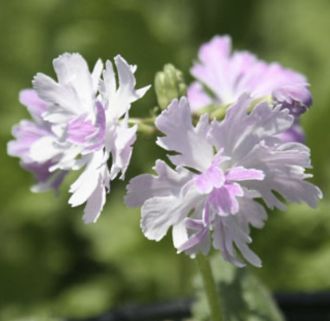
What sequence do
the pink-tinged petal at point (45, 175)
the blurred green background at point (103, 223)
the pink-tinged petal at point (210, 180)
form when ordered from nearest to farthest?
the pink-tinged petal at point (210, 180) → the pink-tinged petal at point (45, 175) → the blurred green background at point (103, 223)

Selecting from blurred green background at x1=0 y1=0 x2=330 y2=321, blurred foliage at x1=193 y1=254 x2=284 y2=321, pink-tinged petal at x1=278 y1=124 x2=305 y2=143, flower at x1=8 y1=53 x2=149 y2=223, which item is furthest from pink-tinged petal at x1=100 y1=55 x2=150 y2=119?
blurred green background at x1=0 y1=0 x2=330 y2=321

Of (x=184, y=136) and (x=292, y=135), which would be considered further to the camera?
(x=292, y=135)

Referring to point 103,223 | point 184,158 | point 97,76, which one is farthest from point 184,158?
point 103,223

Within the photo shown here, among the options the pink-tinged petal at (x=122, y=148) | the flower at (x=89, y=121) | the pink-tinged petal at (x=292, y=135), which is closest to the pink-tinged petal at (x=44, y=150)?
the flower at (x=89, y=121)

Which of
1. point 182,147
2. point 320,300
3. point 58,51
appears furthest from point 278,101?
point 58,51

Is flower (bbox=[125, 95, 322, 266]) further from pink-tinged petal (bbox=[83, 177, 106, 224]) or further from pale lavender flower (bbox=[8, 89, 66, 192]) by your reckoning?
pale lavender flower (bbox=[8, 89, 66, 192])

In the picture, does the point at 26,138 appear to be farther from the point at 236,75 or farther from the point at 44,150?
the point at 236,75

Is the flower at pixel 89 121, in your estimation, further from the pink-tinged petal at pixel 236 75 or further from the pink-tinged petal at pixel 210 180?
the pink-tinged petal at pixel 236 75
